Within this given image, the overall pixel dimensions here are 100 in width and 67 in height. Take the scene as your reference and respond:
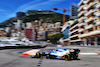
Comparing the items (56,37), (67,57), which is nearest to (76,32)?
(56,37)

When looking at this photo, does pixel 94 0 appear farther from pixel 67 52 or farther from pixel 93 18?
pixel 67 52

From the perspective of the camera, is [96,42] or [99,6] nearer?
[99,6]

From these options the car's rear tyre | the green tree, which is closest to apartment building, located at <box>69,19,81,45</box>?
the green tree

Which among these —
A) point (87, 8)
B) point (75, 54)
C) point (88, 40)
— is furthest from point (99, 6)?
point (75, 54)

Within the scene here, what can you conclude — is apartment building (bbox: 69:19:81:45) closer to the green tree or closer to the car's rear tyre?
the green tree

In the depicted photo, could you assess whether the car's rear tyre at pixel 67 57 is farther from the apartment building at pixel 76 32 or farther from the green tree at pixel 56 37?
the green tree at pixel 56 37

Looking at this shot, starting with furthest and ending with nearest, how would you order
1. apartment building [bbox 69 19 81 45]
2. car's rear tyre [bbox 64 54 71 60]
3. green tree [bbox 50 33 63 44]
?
green tree [bbox 50 33 63 44], apartment building [bbox 69 19 81 45], car's rear tyre [bbox 64 54 71 60]

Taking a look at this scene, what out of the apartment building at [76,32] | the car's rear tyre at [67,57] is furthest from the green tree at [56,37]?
the car's rear tyre at [67,57]

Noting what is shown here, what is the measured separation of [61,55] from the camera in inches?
507

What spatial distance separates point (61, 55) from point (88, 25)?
1955 inches

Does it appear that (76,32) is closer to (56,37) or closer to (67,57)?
(56,37)

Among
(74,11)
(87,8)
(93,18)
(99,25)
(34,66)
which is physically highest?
(74,11)

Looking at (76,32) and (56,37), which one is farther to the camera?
(56,37)

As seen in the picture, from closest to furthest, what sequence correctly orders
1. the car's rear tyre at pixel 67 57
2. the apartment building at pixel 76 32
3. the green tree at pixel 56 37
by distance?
the car's rear tyre at pixel 67 57 < the apartment building at pixel 76 32 < the green tree at pixel 56 37
